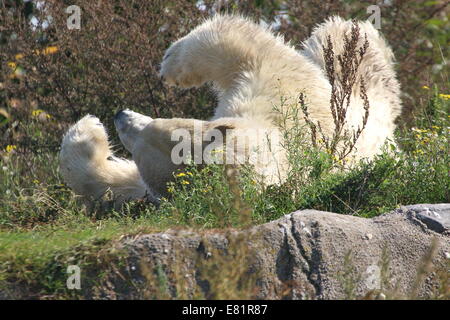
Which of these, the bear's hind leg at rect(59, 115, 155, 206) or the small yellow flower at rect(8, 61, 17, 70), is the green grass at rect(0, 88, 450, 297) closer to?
the bear's hind leg at rect(59, 115, 155, 206)

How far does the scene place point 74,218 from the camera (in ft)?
15.5

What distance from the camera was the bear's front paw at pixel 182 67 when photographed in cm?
567

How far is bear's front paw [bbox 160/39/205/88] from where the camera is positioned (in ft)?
18.6

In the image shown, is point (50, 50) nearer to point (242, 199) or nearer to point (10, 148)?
point (10, 148)

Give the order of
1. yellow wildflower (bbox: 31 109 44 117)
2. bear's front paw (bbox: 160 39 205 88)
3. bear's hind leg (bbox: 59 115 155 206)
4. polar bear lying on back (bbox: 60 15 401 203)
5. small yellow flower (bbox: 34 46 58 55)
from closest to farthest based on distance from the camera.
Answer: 1. polar bear lying on back (bbox: 60 15 401 203)
2. bear's hind leg (bbox: 59 115 155 206)
3. bear's front paw (bbox: 160 39 205 88)
4. small yellow flower (bbox: 34 46 58 55)
5. yellow wildflower (bbox: 31 109 44 117)

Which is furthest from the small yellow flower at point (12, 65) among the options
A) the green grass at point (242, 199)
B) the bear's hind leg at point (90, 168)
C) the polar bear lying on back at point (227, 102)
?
the green grass at point (242, 199)

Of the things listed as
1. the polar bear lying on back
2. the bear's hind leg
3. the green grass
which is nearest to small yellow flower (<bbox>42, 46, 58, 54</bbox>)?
the polar bear lying on back

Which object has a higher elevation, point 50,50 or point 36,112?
point 50,50

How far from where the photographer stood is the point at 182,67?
5711 millimetres

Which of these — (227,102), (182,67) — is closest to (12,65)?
(182,67)

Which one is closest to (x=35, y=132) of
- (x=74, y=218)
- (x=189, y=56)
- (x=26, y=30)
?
(x=26, y=30)

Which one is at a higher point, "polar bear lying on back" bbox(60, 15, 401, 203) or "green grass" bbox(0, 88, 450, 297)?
"polar bear lying on back" bbox(60, 15, 401, 203)

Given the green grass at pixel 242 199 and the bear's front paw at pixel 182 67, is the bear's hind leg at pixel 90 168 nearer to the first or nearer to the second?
the green grass at pixel 242 199

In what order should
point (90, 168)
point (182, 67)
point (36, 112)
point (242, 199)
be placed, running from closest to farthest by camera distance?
point (242, 199), point (90, 168), point (182, 67), point (36, 112)
